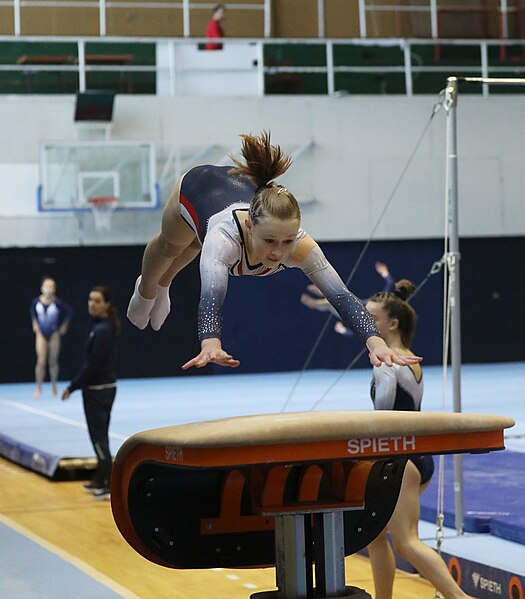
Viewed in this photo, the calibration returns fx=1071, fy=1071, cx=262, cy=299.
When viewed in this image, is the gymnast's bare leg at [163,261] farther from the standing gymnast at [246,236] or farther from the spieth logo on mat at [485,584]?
the spieth logo on mat at [485,584]

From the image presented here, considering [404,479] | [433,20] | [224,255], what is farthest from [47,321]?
[224,255]

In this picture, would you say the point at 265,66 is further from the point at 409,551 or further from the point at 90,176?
the point at 409,551

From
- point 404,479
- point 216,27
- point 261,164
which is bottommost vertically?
point 404,479

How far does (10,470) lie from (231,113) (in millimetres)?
9012

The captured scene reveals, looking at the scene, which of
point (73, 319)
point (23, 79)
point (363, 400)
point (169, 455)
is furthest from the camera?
point (73, 319)

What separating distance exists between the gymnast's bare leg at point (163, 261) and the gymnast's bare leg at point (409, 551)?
132cm

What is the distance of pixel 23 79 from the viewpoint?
54.1 feet

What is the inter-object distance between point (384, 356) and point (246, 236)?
69 centimetres

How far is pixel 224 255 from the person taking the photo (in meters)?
3.56

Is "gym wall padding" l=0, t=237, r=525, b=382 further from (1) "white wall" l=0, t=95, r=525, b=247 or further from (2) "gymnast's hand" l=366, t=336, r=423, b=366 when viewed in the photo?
(2) "gymnast's hand" l=366, t=336, r=423, b=366

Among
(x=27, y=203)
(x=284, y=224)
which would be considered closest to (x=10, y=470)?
(x=284, y=224)

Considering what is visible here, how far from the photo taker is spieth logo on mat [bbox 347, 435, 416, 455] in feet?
8.72

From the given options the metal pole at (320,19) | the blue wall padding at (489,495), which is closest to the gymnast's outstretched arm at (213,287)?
the blue wall padding at (489,495)

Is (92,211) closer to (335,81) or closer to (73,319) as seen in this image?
(73,319)
